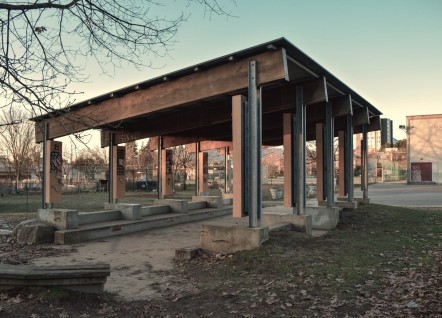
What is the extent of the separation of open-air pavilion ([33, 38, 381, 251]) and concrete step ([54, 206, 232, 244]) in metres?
2.13

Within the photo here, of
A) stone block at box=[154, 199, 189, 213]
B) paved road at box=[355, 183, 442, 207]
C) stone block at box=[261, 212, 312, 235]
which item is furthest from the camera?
paved road at box=[355, 183, 442, 207]

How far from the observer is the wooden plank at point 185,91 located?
8257 mm

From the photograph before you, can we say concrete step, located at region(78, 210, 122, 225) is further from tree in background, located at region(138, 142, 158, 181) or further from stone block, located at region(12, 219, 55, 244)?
tree in background, located at region(138, 142, 158, 181)

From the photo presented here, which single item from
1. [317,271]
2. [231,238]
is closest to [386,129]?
[231,238]

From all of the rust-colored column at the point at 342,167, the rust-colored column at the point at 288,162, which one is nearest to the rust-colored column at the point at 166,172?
the rust-colored column at the point at 342,167

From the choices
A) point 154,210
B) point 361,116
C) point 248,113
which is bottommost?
point 154,210

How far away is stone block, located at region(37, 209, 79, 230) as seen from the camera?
37.2ft

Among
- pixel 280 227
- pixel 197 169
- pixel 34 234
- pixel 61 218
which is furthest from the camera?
pixel 197 169

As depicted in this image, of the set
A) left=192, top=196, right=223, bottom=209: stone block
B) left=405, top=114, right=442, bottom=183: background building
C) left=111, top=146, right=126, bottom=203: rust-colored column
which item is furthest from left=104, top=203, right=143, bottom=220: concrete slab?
left=405, top=114, right=442, bottom=183: background building

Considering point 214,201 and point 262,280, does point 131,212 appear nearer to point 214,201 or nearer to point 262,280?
point 214,201

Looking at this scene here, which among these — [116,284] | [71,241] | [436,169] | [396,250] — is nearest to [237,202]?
[116,284]

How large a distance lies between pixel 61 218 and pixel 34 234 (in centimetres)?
81

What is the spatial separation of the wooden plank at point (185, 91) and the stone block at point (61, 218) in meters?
2.41

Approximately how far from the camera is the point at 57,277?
17.7ft
